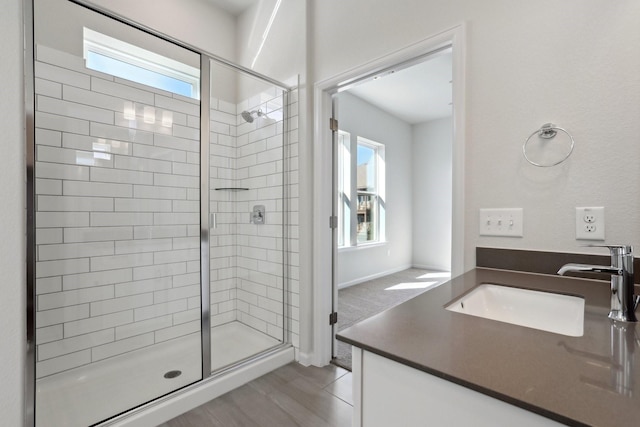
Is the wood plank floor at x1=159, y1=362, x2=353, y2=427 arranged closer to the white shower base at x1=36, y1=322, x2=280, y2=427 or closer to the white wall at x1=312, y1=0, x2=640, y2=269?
the white shower base at x1=36, y1=322, x2=280, y2=427

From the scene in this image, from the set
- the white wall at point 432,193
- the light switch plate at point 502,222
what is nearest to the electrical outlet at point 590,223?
the light switch plate at point 502,222

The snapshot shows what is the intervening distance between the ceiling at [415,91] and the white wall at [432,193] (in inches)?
13.7

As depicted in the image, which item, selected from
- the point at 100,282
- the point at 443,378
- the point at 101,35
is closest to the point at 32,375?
the point at 100,282

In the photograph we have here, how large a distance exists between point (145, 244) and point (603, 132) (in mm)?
2848

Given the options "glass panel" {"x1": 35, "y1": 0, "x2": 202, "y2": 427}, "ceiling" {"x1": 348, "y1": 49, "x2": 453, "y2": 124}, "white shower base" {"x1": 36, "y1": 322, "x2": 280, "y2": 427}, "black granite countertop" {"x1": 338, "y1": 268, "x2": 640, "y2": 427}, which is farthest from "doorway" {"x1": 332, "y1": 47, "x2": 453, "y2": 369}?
"black granite countertop" {"x1": 338, "y1": 268, "x2": 640, "y2": 427}

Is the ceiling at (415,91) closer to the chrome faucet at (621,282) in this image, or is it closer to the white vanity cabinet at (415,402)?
the chrome faucet at (621,282)

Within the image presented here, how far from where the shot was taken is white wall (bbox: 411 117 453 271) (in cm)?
543

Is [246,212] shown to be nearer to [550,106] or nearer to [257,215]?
[257,215]

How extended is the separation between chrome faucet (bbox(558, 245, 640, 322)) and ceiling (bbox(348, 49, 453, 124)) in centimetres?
288

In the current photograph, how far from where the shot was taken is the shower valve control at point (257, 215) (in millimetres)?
2590

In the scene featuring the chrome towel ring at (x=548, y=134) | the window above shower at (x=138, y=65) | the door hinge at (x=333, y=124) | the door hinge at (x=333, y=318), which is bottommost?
the door hinge at (x=333, y=318)

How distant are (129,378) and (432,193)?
5.21m

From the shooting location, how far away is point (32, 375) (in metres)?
1.28
